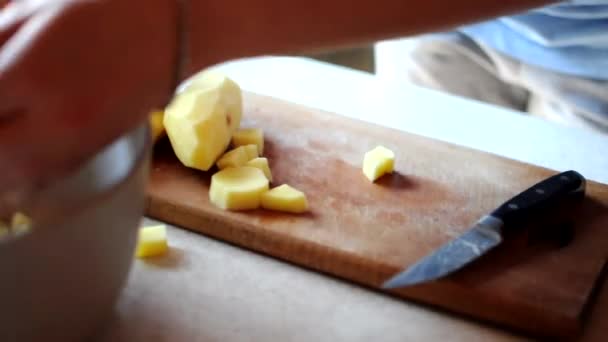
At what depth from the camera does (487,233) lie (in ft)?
2.72

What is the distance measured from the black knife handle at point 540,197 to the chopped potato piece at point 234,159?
0.96ft

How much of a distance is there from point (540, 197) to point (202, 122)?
38 cm

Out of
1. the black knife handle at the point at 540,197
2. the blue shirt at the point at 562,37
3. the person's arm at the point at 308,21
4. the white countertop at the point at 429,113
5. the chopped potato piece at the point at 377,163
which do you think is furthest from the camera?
the blue shirt at the point at 562,37

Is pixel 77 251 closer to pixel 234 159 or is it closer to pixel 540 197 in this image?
pixel 234 159

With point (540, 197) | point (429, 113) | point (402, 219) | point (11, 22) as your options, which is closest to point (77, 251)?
point (11, 22)

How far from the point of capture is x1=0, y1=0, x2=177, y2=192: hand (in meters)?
0.55

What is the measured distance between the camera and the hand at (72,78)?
55cm

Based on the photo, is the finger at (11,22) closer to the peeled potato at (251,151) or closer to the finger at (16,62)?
the finger at (16,62)

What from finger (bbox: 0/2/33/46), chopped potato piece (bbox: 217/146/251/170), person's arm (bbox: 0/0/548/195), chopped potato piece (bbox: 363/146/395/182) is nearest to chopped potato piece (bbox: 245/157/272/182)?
chopped potato piece (bbox: 217/146/251/170)

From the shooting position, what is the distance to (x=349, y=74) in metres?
1.28

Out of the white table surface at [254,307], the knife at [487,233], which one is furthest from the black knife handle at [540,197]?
the white table surface at [254,307]

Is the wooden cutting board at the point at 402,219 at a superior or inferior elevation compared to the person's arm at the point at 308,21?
inferior

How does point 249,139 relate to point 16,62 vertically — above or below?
below

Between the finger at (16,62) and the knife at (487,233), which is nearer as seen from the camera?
the finger at (16,62)
